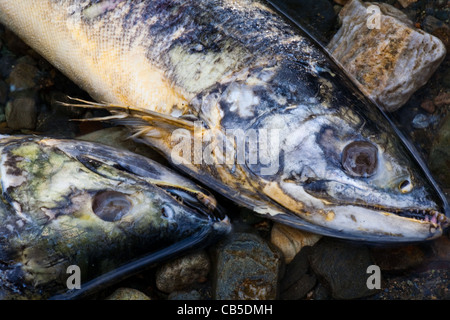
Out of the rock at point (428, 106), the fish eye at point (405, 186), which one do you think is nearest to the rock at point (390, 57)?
the rock at point (428, 106)

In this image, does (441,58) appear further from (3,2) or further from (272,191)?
(3,2)

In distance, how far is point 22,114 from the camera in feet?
13.4

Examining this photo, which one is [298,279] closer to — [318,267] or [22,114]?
[318,267]

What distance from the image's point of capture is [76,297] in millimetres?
3074

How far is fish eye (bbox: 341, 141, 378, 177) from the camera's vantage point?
2.90 meters

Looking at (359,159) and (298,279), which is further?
(298,279)

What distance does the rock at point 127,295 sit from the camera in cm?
320

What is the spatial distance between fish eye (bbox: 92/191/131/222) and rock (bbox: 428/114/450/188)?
2293mm

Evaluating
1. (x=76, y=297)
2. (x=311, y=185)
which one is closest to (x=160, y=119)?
(x=311, y=185)

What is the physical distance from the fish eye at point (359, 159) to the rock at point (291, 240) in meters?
0.74

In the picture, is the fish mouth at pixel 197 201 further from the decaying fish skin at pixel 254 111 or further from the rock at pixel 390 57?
the rock at pixel 390 57

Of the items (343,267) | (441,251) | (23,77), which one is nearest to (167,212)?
(343,267)

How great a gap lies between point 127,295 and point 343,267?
1537 mm

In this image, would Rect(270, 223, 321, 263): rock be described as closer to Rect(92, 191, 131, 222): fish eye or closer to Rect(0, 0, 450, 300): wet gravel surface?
Rect(0, 0, 450, 300): wet gravel surface
